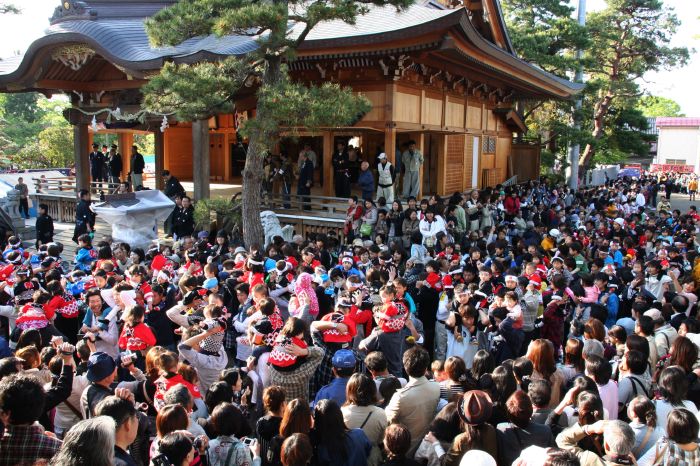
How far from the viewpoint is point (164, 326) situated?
5910 mm

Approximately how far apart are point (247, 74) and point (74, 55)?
5492 millimetres

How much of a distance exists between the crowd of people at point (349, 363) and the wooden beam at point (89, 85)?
6810 millimetres

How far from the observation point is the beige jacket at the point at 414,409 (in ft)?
12.7

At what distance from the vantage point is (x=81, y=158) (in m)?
15.6

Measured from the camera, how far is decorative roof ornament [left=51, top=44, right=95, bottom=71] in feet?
41.1

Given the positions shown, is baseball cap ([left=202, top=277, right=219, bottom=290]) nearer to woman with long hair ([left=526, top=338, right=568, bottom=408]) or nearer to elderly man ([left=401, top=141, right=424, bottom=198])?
woman with long hair ([left=526, top=338, right=568, bottom=408])

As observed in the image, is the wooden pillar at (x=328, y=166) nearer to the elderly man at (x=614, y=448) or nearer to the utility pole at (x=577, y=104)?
the elderly man at (x=614, y=448)

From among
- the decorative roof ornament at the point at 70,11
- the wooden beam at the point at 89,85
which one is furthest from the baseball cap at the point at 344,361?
Result: the decorative roof ornament at the point at 70,11

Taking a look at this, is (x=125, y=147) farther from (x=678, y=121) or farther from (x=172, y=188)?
(x=678, y=121)

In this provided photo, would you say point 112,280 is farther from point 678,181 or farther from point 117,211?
point 678,181

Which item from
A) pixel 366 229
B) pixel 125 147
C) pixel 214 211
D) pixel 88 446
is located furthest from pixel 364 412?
pixel 125 147

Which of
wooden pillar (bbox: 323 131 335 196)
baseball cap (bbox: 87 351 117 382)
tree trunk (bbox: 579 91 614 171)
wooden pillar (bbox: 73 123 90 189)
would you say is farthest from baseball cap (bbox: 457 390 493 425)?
tree trunk (bbox: 579 91 614 171)

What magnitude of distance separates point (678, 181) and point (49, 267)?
42735 mm

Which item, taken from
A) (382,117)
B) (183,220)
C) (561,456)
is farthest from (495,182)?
(561,456)
